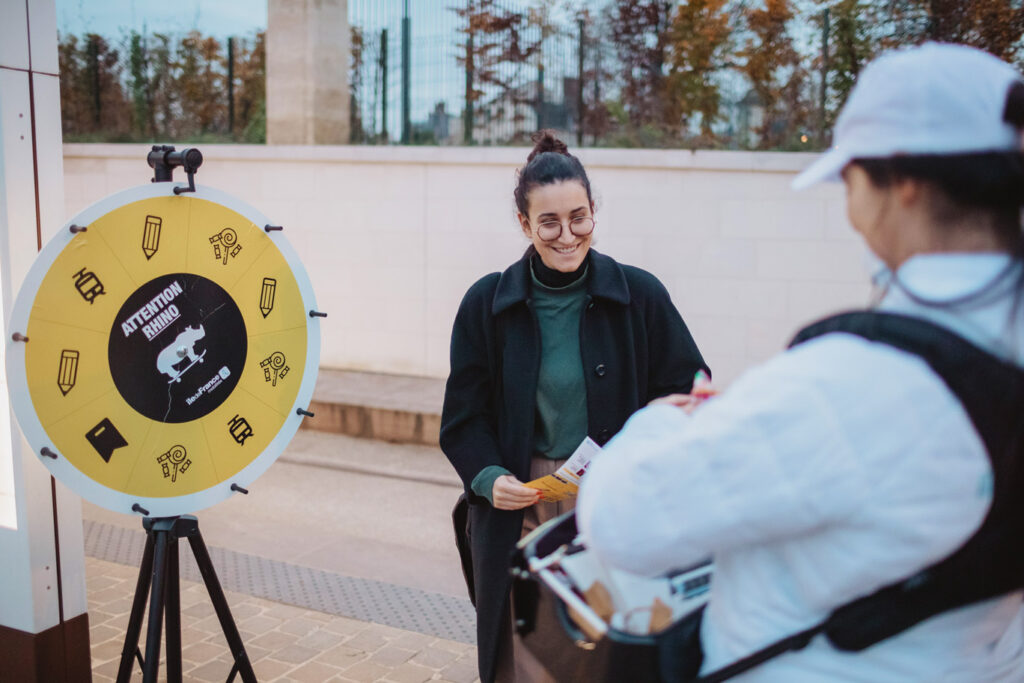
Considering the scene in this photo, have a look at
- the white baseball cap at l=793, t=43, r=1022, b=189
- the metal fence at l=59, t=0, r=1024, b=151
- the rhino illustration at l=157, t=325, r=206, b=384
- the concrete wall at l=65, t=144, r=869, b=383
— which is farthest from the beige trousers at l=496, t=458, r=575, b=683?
the metal fence at l=59, t=0, r=1024, b=151

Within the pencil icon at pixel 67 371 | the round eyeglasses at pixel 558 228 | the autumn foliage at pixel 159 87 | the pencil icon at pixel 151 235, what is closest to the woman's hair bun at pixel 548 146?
the round eyeglasses at pixel 558 228

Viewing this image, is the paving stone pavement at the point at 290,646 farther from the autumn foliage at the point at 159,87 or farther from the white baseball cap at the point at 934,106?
the autumn foliage at the point at 159,87

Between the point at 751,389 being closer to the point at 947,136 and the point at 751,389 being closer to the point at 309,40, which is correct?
the point at 947,136

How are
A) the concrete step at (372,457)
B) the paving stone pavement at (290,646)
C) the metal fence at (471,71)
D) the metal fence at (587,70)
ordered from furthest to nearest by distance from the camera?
the metal fence at (471,71)
the metal fence at (587,70)
the concrete step at (372,457)
the paving stone pavement at (290,646)

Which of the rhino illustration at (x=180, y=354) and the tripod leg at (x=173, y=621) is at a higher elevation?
the rhino illustration at (x=180, y=354)

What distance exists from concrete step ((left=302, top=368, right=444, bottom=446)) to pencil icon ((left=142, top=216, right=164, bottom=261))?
4.84 meters

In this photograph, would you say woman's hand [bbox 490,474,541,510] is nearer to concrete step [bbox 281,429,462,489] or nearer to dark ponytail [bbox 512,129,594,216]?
dark ponytail [bbox 512,129,594,216]

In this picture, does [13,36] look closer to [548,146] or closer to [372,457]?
[548,146]

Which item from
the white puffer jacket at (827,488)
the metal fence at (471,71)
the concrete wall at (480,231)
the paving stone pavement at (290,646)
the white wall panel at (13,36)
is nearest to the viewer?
the white puffer jacket at (827,488)

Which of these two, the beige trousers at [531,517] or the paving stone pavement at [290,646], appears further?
the paving stone pavement at [290,646]

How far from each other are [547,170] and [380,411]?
5.37 meters

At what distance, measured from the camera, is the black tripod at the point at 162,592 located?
2498 mm

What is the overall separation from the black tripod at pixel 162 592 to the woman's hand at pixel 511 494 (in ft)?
2.89

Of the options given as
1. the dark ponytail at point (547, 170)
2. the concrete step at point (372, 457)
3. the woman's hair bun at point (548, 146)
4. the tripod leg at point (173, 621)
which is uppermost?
the woman's hair bun at point (548, 146)
